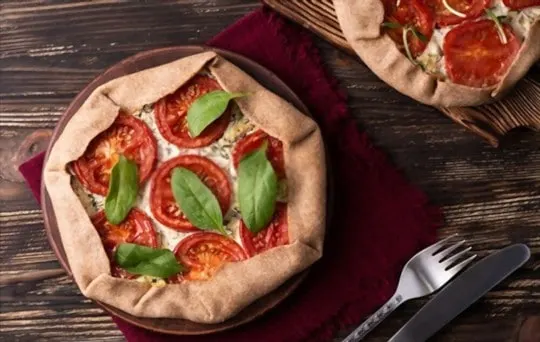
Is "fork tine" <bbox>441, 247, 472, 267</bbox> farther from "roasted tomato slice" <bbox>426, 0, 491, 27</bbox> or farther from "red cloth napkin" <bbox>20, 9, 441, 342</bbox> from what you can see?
"roasted tomato slice" <bbox>426, 0, 491, 27</bbox>

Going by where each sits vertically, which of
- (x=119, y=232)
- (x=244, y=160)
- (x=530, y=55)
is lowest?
(x=119, y=232)

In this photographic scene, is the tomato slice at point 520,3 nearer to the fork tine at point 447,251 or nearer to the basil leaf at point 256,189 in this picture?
the fork tine at point 447,251

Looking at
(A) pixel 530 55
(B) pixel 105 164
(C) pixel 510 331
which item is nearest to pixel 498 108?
(A) pixel 530 55

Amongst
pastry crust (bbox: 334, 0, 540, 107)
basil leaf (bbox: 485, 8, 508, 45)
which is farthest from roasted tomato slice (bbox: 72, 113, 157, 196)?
basil leaf (bbox: 485, 8, 508, 45)

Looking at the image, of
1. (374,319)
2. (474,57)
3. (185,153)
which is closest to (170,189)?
(185,153)

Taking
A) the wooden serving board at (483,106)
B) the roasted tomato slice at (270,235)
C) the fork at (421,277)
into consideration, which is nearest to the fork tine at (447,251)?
the fork at (421,277)

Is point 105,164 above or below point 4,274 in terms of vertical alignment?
above

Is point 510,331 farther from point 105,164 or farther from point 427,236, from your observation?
point 105,164
